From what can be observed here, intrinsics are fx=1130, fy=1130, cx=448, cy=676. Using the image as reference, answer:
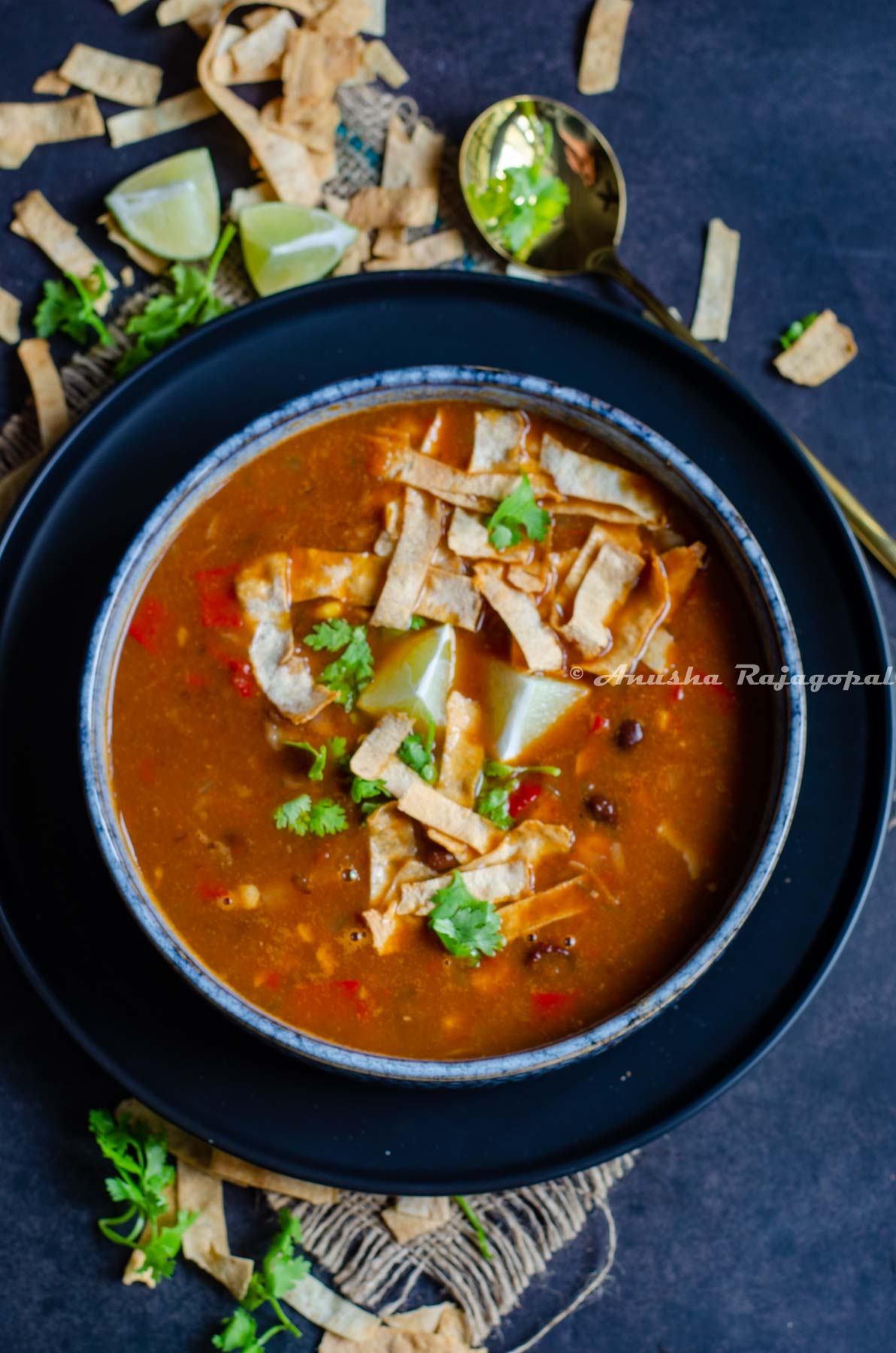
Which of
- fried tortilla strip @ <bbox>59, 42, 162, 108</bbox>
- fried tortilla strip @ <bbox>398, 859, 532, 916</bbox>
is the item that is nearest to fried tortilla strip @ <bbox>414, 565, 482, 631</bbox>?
fried tortilla strip @ <bbox>398, 859, 532, 916</bbox>

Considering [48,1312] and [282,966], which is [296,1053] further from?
[48,1312]

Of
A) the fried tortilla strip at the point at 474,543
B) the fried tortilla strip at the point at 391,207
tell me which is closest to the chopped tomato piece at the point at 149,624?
the fried tortilla strip at the point at 474,543

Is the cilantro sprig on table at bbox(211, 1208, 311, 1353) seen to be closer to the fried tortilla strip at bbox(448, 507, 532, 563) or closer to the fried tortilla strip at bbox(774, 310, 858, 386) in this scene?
the fried tortilla strip at bbox(448, 507, 532, 563)

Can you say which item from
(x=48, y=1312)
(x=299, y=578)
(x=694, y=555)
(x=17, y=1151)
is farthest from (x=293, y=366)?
(x=48, y=1312)

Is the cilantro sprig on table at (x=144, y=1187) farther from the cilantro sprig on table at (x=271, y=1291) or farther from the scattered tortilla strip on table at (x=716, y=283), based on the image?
the scattered tortilla strip on table at (x=716, y=283)

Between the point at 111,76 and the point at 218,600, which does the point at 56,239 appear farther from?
the point at 218,600

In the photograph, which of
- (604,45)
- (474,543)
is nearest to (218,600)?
(474,543)
